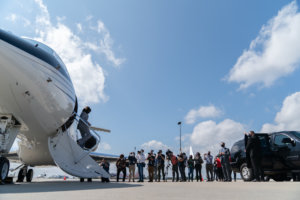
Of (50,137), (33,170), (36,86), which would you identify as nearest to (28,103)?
(36,86)

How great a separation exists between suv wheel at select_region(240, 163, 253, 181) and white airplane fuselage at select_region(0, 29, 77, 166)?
302 inches

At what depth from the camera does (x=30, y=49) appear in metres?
6.43

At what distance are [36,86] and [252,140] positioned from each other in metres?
7.62

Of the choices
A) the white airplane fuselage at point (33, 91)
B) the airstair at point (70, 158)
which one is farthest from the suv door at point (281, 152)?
the white airplane fuselage at point (33, 91)

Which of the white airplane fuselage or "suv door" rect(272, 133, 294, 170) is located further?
"suv door" rect(272, 133, 294, 170)

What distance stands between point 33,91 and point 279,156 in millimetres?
8973

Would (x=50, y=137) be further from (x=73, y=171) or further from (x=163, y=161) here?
(x=163, y=161)

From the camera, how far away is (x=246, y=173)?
9.72 metres

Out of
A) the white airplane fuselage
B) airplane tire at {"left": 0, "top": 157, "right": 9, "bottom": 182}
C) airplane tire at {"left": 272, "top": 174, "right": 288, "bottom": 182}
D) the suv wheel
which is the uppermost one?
the white airplane fuselage

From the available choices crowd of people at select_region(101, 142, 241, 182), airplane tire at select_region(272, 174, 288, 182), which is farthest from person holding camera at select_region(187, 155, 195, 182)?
airplane tire at select_region(272, 174, 288, 182)

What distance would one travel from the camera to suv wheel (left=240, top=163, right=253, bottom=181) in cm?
944

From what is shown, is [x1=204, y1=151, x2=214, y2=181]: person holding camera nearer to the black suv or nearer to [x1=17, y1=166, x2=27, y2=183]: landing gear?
the black suv

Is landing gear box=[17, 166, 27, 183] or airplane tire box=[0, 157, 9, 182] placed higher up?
airplane tire box=[0, 157, 9, 182]

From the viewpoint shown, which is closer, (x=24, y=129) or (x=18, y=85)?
(x=18, y=85)
